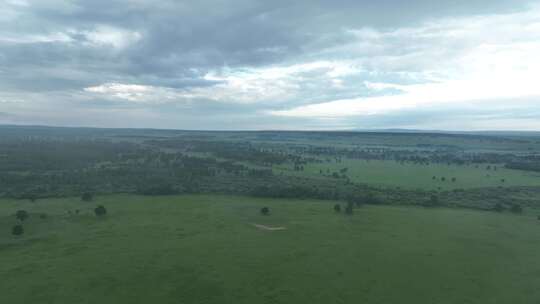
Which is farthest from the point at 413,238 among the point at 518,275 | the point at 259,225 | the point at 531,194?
the point at 531,194

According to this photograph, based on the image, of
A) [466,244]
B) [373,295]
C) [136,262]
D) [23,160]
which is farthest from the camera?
[23,160]

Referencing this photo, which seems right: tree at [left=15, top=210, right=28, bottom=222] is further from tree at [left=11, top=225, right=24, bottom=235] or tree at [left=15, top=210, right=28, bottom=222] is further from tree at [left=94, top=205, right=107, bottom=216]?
tree at [left=94, top=205, right=107, bottom=216]

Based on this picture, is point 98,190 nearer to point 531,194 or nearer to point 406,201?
point 406,201

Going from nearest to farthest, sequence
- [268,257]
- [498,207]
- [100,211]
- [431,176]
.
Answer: [268,257]
[100,211]
[498,207]
[431,176]

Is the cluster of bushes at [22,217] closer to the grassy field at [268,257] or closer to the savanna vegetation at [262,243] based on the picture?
the savanna vegetation at [262,243]

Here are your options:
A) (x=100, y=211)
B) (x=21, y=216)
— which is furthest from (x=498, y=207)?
(x=21, y=216)

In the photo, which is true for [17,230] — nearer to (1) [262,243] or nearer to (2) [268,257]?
(1) [262,243]
